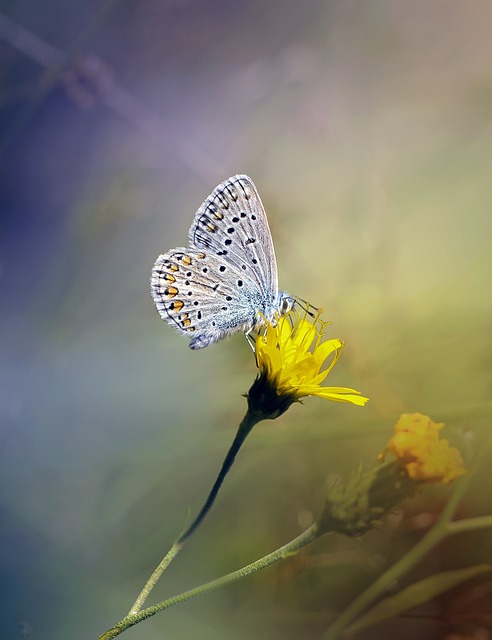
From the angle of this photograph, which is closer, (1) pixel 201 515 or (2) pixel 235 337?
(1) pixel 201 515

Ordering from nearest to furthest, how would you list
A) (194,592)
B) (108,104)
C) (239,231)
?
(194,592)
(239,231)
(108,104)

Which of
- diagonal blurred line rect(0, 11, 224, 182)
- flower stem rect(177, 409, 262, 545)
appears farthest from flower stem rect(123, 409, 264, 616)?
diagonal blurred line rect(0, 11, 224, 182)

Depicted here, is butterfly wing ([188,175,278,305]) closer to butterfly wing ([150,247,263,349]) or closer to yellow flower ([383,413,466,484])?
butterfly wing ([150,247,263,349])

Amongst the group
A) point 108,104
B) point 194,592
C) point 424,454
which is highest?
point 108,104

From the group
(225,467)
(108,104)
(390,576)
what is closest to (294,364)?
(225,467)

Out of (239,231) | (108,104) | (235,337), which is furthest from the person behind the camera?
(108,104)

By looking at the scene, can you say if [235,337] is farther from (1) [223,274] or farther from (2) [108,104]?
→ (2) [108,104]

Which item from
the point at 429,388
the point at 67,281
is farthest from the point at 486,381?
the point at 67,281

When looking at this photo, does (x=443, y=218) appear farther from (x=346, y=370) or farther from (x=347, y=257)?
(x=346, y=370)
